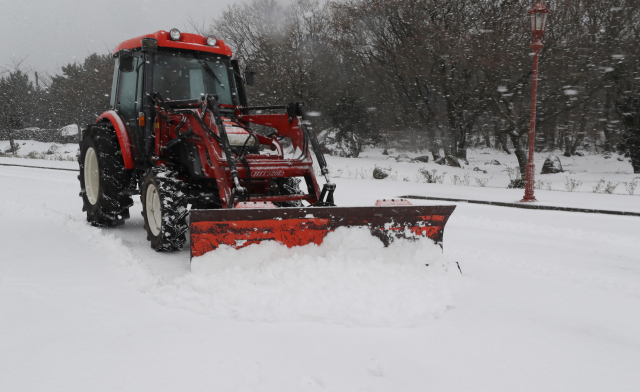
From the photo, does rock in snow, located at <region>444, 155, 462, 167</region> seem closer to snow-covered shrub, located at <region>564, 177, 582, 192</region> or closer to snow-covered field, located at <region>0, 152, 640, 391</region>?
snow-covered shrub, located at <region>564, 177, 582, 192</region>

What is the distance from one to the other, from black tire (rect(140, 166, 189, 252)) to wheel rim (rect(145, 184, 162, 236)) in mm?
14

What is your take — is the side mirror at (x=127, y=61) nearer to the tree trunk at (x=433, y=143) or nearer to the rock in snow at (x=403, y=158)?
the rock in snow at (x=403, y=158)

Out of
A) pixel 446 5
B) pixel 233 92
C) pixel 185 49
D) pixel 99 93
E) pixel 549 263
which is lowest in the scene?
pixel 549 263

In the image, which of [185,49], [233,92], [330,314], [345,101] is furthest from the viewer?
[345,101]

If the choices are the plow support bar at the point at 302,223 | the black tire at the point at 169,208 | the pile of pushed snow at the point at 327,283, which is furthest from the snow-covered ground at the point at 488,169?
the black tire at the point at 169,208

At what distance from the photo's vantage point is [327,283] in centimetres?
359

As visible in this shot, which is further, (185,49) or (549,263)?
(185,49)

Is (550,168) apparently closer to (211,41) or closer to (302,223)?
(211,41)

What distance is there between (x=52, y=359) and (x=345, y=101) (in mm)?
22958

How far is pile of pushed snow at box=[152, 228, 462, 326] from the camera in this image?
3277 mm

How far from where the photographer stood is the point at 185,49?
18.3 ft

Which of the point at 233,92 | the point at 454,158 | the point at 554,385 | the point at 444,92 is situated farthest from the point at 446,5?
the point at 554,385

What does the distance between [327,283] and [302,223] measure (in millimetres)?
614

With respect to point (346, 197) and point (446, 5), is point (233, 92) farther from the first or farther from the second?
point (446, 5)
